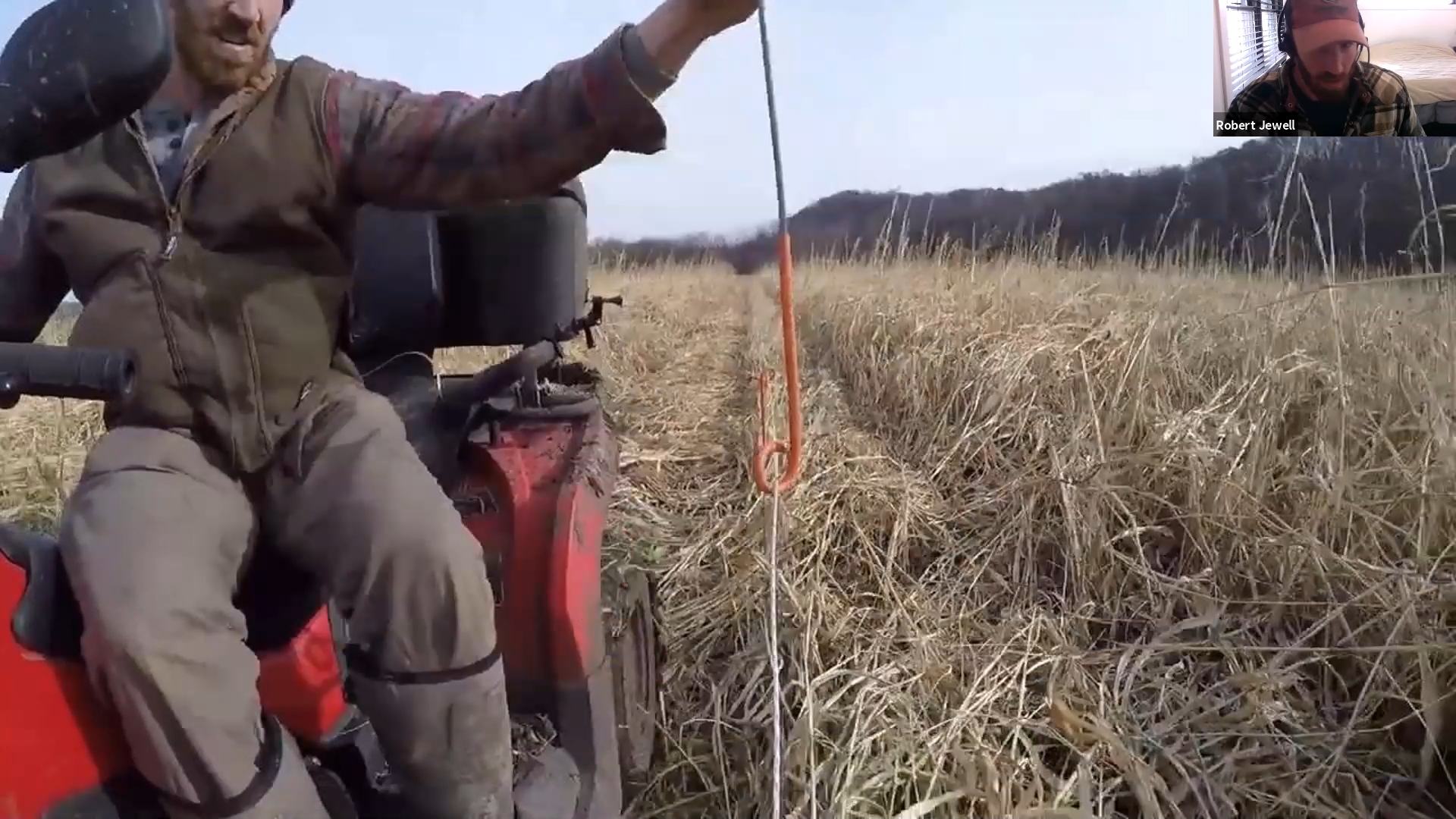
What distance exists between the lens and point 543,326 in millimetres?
1757

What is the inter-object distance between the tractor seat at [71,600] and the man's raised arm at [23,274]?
1.25 ft

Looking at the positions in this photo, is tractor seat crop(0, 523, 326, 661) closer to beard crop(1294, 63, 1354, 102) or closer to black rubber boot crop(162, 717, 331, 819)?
black rubber boot crop(162, 717, 331, 819)

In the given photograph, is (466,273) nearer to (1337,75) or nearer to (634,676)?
(634,676)

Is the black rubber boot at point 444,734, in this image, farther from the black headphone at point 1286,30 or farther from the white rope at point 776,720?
the black headphone at point 1286,30

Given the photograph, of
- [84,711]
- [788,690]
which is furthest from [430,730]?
[788,690]

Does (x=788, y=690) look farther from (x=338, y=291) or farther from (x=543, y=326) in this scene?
(x=338, y=291)

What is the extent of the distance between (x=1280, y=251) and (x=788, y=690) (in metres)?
1.83

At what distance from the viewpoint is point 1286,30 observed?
9.52 ft

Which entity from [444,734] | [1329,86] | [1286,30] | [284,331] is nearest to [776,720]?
[444,734]

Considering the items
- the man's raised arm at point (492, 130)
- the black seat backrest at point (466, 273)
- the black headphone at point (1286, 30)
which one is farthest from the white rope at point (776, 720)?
the black headphone at point (1286, 30)

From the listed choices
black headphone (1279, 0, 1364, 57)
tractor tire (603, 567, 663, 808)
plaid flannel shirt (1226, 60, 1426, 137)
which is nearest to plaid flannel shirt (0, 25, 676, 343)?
tractor tire (603, 567, 663, 808)

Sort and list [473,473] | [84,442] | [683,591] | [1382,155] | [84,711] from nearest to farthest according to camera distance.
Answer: [84,711]
[473,473]
[1382,155]
[683,591]
[84,442]

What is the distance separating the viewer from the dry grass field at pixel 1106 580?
156 centimetres

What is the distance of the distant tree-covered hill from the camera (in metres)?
2.02
